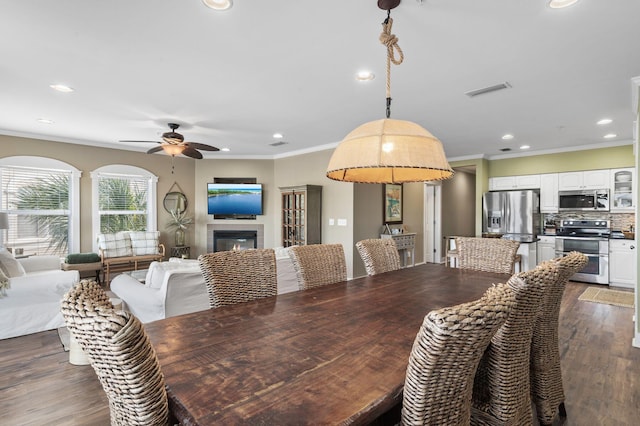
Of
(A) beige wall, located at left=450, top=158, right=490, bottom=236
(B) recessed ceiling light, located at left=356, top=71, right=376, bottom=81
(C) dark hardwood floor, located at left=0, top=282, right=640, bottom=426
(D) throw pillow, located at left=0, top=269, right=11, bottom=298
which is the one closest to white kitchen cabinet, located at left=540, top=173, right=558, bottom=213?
(A) beige wall, located at left=450, top=158, right=490, bottom=236

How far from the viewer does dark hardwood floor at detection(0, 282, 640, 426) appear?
2.13 meters

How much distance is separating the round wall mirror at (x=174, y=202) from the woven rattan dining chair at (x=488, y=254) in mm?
5917

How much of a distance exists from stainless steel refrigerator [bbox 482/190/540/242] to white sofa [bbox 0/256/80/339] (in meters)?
6.97

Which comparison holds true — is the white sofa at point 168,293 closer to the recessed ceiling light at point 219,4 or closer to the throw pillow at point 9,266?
the throw pillow at point 9,266

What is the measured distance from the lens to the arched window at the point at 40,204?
5.42 meters

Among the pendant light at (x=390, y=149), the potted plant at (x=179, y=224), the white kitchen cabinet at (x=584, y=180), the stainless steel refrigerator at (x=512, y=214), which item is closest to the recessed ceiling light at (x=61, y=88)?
the pendant light at (x=390, y=149)

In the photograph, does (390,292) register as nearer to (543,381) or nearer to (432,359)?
(543,381)

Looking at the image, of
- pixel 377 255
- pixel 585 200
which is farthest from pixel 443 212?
pixel 377 255

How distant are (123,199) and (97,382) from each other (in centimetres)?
484

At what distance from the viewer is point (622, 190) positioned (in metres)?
5.80

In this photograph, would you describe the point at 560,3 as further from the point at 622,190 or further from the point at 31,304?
the point at 622,190

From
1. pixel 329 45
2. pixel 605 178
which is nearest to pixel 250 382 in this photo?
pixel 329 45

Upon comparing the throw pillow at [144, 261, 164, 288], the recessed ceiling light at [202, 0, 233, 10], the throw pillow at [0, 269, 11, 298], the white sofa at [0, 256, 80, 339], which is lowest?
the white sofa at [0, 256, 80, 339]

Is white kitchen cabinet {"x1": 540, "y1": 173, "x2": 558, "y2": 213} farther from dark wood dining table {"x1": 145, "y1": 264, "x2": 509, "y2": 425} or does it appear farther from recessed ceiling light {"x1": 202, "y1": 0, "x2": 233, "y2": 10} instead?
recessed ceiling light {"x1": 202, "y1": 0, "x2": 233, "y2": 10}
